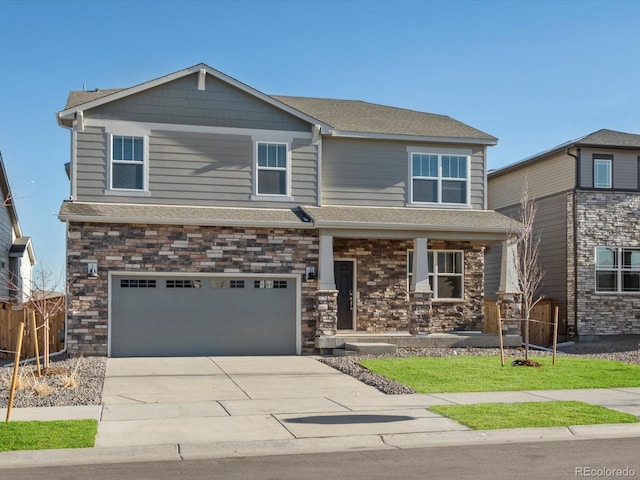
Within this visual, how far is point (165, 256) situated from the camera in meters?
20.3

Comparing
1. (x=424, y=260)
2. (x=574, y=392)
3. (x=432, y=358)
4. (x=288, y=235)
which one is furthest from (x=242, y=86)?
(x=574, y=392)

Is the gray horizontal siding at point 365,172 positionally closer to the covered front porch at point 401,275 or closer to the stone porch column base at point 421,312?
the covered front porch at point 401,275

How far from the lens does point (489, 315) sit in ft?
76.8

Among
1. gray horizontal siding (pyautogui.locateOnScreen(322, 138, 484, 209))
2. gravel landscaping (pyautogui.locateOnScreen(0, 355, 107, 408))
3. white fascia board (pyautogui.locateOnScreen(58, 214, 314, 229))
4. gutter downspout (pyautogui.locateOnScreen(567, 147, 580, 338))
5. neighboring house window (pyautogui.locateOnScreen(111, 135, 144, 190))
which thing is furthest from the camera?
gutter downspout (pyautogui.locateOnScreen(567, 147, 580, 338))

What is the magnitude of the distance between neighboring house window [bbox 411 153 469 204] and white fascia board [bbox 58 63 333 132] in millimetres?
3121

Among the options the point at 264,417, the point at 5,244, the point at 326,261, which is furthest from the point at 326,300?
the point at 5,244

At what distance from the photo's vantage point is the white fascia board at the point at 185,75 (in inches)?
802

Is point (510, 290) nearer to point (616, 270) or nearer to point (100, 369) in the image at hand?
point (616, 270)

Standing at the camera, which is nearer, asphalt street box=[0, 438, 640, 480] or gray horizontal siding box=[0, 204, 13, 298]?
asphalt street box=[0, 438, 640, 480]

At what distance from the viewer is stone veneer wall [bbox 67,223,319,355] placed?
774 inches

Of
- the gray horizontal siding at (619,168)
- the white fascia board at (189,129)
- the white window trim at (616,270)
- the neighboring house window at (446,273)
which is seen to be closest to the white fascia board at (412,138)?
the white fascia board at (189,129)

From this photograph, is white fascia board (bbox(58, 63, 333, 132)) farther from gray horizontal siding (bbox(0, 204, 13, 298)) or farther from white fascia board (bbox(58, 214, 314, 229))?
gray horizontal siding (bbox(0, 204, 13, 298))

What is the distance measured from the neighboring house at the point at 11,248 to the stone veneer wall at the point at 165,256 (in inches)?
225

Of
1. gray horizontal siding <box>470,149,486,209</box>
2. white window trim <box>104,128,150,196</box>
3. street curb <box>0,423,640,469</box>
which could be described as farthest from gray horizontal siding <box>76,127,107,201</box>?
street curb <box>0,423,640,469</box>
